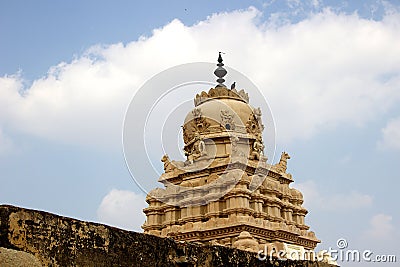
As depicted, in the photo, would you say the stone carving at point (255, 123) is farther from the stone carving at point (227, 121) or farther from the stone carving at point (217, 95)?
the stone carving at point (217, 95)

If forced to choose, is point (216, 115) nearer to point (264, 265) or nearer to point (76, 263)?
point (264, 265)

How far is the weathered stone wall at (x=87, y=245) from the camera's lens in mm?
Result: 5348

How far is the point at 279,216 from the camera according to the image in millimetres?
26766

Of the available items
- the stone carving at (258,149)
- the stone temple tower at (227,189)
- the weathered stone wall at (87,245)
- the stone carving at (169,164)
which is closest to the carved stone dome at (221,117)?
the stone temple tower at (227,189)

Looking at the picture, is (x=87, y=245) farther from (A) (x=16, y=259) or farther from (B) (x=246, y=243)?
(B) (x=246, y=243)

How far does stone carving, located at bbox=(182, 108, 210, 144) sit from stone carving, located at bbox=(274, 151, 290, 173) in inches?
182

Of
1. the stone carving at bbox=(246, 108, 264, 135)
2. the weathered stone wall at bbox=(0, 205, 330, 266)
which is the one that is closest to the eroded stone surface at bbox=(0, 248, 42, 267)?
the weathered stone wall at bbox=(0, 205, 330, 266)

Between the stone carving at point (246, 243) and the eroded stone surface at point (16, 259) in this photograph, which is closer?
the eroded stone surface at point (16, 259)

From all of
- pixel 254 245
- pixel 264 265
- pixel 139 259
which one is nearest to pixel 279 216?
pixel 254 245

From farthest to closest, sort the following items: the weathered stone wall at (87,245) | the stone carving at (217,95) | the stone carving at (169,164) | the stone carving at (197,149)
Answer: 1. the stone carving at (217,95)
2. the stone carving at (169,164)
3. the stone carving at (197,149)
4. the weathered stone wall at (87,245)

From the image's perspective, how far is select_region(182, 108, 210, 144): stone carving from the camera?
97.1 ft

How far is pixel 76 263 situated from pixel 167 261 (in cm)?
133

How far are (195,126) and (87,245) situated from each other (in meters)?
24.1

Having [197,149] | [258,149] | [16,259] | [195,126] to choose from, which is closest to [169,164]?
[197,149]
